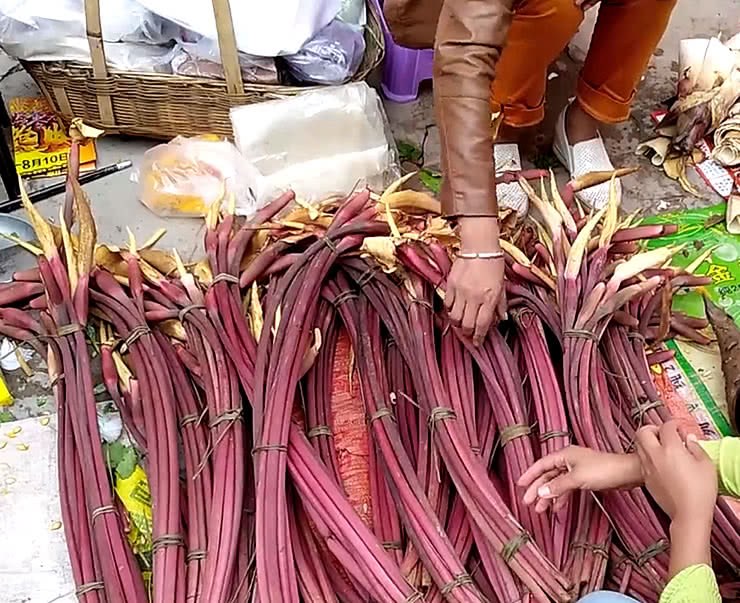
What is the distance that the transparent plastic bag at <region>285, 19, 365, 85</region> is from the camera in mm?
2160

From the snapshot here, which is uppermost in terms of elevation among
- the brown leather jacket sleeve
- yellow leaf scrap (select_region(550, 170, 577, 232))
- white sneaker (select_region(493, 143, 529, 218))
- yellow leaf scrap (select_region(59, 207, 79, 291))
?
the brown leather jacket sleeve

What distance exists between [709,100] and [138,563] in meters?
1.62

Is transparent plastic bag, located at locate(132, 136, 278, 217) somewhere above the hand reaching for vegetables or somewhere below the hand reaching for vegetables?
below

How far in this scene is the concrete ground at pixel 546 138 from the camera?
2.08 metres

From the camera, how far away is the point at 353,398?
5.64ft

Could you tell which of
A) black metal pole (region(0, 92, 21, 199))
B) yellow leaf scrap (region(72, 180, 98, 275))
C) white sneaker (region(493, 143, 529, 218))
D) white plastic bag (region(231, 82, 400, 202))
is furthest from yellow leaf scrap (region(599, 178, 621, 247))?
black metal pole (region(0, 92, 21, 199))

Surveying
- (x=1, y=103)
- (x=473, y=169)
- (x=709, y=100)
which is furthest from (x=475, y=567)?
(x=1, y=103)

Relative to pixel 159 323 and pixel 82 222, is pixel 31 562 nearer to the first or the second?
pixel 159 323

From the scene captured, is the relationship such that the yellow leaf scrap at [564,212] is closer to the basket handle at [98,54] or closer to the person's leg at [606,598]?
the person's leg at [606,598]

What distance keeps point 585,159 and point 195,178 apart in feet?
2.79

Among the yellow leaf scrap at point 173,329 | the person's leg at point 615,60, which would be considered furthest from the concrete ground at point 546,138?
the yellow leaf scrap at point 173,329

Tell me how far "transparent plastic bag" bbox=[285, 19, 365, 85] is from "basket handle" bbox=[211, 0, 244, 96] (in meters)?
0.13

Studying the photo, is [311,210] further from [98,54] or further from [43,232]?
[98,54]

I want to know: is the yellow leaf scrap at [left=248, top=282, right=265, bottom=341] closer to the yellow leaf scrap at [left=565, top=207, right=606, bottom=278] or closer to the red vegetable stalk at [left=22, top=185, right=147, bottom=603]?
the red vegetable stalk at [left=22, top=185, right=147, bottom=603]
